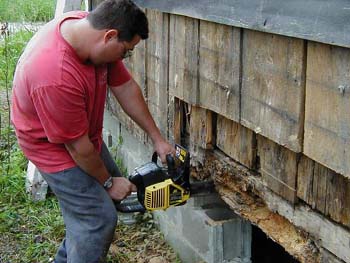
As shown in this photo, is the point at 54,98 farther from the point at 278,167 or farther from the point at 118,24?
the point at 278,167

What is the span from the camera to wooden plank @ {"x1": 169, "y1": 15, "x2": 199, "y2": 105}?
11.6 feet

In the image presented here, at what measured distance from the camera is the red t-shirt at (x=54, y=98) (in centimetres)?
300

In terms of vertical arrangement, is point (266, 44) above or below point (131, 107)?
above

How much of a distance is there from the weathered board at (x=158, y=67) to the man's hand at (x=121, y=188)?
74 centimetres

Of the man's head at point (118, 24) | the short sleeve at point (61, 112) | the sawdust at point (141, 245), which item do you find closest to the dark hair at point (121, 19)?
the man's head at point (118, 24)

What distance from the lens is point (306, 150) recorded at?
8.42 ft

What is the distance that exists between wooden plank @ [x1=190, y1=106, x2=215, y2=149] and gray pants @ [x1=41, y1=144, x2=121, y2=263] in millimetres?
→ 613

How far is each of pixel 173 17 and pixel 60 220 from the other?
199 centimetres

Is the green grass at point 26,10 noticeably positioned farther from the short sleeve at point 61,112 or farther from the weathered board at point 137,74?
the short sleeve at point 61,112

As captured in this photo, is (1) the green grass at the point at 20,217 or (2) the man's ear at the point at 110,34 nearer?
(2) the man's ear at the point at 110,34

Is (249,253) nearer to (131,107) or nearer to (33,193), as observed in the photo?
(131,107)

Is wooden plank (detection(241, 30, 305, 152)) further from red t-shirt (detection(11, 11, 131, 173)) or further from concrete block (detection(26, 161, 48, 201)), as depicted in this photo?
concrete block (detection(26, 161, 48, 201))

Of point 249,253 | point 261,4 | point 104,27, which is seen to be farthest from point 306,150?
point 249,253

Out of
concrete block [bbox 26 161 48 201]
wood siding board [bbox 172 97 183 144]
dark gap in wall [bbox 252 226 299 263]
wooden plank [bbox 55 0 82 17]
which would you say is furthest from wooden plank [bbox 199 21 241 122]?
wooden plank [bbox 55 0 82 17]
